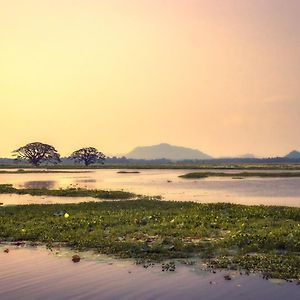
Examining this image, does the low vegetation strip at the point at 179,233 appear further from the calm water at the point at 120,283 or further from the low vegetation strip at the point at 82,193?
the low vegetation strip at the point at 82,193

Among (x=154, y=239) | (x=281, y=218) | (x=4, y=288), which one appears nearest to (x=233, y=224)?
(x=281, y=218)

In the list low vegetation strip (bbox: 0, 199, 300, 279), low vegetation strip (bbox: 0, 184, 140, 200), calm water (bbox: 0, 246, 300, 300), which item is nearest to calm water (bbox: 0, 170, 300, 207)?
low vegetation strip (bbox: 0, 184, 140, 200)

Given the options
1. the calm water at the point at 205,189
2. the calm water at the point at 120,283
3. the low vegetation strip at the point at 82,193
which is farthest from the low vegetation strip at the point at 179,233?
the low vegetation strip at the point at 82,193

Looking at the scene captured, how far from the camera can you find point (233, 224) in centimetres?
2947

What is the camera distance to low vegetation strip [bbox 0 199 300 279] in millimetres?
20250

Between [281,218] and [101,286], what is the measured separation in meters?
19.5

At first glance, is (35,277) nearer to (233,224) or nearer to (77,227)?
(77,227)

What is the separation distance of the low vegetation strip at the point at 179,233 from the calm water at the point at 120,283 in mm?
1405

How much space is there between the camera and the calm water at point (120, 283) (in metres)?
15.1

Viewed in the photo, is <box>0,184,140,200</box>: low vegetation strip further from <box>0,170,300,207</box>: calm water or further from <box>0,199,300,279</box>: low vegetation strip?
<box>0,199,300,279</box>: low vegetation strip

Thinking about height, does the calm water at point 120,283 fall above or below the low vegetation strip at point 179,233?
below

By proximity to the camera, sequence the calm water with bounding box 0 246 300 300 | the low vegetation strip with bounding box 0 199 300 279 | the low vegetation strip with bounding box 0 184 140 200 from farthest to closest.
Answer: the low vegetation strip with bounding box 0 184 140 200
the low vegetation strip with bounding box 0 199 300 279
the calm water with bounding box 0 246 300 300

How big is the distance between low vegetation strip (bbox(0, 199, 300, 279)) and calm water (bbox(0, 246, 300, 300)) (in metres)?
1.40

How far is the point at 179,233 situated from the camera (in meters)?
26.0
